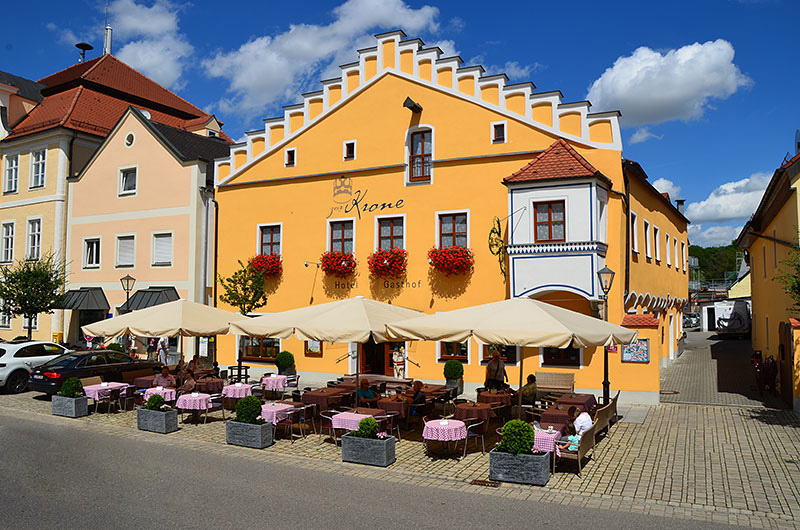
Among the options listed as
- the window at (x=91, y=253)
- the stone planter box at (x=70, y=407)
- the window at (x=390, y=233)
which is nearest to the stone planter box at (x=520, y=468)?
the stone planter box at (x=70, y=407)

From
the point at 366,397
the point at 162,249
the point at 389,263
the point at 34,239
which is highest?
the point at 34,239

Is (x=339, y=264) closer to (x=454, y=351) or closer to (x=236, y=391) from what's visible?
(x=454, y=351)

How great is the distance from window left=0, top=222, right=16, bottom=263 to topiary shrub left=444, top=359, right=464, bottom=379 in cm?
2549

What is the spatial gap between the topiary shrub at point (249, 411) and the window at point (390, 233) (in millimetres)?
10046

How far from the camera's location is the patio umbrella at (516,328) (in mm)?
11453

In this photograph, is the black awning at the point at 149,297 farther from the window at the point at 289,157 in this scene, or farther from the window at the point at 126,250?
the window at the point at 289,157

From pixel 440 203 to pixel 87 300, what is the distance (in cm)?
1751

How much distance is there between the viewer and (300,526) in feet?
26.2

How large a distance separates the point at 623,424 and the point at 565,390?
A: 1973mm

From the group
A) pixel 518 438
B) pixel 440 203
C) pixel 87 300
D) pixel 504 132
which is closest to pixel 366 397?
pixel 518 438

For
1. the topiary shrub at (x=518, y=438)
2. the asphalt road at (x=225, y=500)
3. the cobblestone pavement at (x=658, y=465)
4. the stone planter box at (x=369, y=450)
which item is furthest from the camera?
the stone planter box at (x=369, y=450)

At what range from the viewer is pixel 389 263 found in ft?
71.3

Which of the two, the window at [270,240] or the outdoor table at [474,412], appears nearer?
the outdoor table at [474,412]

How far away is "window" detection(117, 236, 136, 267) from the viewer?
28000 mm
